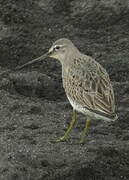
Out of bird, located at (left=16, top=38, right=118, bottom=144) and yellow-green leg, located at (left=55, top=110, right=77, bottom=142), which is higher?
bird, located at (left=16, top=38, right=118, bottom=144)

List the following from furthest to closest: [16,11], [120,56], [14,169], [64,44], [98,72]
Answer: [16,11]
[120,56]
[64,44]
[98,72]
[14,169]

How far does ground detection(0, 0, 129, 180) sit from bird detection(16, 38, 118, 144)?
0.30 metres

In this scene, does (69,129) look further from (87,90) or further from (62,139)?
(87,90)

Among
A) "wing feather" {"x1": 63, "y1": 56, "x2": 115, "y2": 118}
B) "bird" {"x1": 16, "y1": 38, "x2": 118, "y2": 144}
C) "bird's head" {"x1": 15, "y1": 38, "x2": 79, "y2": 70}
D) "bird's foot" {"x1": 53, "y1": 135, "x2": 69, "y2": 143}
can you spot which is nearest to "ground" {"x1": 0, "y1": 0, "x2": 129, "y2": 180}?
"bird's foot" {"x1": 53, "y1": 135, "x2": 69, "y2": 143}

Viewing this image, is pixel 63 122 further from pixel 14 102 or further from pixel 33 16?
pixel 33 16

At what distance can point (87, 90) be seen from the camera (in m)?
7.47

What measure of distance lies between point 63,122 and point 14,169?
1586 mm

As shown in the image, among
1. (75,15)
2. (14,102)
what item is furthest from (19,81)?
(75,15)

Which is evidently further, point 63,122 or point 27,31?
point 27,31

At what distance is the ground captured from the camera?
23.1 ft

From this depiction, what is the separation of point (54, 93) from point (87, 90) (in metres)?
1.65

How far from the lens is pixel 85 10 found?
35.9 ft

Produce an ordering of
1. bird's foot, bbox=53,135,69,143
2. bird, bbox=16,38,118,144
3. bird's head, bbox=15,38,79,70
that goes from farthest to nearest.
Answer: bird's head, bbox=15,38,79,70 < bird's foot, bbox=53,135,69,143 < bird, bbox=16,38,118,144

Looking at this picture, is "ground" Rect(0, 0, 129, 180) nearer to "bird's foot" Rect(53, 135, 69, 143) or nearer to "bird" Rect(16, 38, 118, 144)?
"bird's foot" Rect(53, 135, 69, 143)
